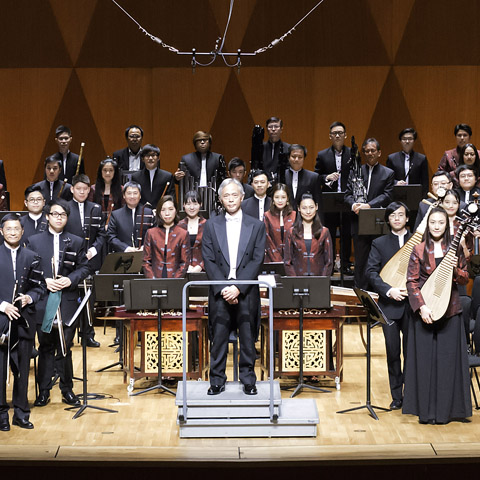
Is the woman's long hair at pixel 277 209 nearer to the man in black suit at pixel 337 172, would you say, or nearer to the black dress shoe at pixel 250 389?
the man in black suit at pixel 337 172

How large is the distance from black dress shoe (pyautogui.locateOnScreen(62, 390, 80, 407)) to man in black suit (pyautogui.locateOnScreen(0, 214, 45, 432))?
16.9 inches

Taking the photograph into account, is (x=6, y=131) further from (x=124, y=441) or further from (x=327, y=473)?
(x=327, y=473)

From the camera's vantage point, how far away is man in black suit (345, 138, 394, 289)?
725 centimetres

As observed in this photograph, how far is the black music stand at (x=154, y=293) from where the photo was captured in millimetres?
5340

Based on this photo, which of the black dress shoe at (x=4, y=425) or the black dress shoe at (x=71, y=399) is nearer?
the black dress shoe at (x=4, y=425)

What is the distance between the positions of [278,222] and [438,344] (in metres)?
2.03

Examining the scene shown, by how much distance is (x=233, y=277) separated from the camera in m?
4.62

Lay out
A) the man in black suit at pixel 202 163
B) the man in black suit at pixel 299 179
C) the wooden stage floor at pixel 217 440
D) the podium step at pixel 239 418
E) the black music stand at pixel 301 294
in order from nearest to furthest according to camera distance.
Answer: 1. the wooden stage floor at pixel 217 440
2. the podium step at pixel 239 418
3. the black music stand at pixel 301 294
4. the man in black suit at pixel 299 179
5. the man in black suit at pixel 202 163

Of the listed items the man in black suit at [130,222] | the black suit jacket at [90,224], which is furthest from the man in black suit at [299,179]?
the black suit jacket at [90,224]

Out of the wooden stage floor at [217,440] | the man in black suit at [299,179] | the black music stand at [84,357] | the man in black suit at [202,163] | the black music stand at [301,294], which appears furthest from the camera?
the man in black suit at [202,163]

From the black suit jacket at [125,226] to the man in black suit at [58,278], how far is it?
127 centimetres

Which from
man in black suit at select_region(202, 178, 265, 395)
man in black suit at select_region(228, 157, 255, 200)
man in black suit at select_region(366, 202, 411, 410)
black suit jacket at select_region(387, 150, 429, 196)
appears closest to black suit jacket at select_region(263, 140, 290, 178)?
man in black suit at select_region(228, 157, 255, 200)

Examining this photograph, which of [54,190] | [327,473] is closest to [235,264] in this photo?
[327,473]

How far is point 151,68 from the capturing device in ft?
31.0
